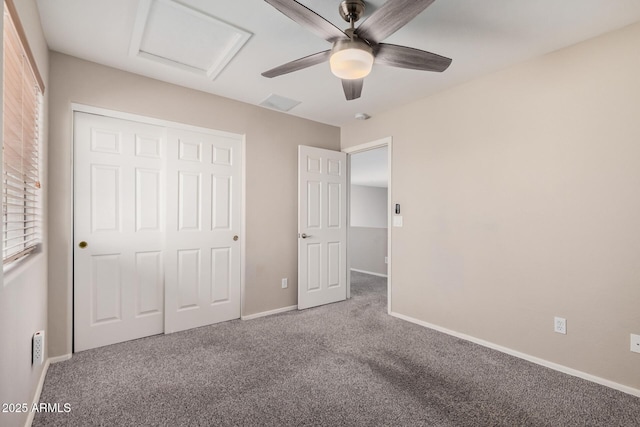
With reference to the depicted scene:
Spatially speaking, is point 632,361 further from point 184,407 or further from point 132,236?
point 132,236

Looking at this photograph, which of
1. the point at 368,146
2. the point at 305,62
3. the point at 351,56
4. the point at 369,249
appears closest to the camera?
the point at 351,56

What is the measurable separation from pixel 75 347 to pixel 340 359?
2.16 metres

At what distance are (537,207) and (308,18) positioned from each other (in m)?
2.21

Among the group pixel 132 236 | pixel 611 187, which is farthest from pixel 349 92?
pixel 132 236

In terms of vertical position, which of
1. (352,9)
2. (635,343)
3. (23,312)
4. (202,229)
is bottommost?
(635,343)

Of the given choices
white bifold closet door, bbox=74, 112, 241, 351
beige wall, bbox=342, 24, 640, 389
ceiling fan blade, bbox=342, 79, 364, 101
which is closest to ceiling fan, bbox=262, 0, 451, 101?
ceiling fan blade, bbox=342, 79, 364, 101

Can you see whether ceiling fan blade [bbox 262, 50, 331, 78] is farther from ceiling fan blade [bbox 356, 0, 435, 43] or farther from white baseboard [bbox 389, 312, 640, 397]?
white baseboard [bbox 389, 312, 640, 397]

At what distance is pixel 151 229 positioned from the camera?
2.94 metres

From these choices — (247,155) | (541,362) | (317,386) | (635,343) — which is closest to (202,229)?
(247,155)

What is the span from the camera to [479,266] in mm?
2857

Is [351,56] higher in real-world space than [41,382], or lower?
higher

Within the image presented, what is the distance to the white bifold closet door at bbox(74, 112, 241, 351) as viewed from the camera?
8.67 ft

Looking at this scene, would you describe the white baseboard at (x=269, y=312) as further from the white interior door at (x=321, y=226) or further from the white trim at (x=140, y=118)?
the white trim at (x=140, y=118)

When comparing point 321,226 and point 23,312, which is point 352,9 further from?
point 321,226
